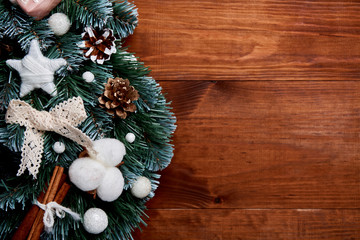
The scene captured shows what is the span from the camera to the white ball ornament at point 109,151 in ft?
2.01

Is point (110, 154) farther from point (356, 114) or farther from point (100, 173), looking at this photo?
point (356, 114)

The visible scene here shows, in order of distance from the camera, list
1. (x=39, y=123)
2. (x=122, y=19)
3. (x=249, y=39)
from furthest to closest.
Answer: (x=249, y=39) < (x=122, y=19) < (x=39, y=123)

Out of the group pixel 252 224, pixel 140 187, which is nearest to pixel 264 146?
pixel 252 224

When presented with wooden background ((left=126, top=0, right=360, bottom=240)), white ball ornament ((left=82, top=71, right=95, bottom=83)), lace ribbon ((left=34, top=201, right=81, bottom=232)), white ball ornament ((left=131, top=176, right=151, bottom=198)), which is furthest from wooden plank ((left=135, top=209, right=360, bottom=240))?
white ball ornament ((left=82, top=71, right=95, bottom=83))

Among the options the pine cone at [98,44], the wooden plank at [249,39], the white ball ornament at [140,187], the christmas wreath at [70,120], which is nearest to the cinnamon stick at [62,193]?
the christmas wreath at [70,120]

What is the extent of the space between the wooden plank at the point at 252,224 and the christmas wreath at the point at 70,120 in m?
0.17

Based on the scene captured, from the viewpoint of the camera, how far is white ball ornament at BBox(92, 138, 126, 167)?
612 mm

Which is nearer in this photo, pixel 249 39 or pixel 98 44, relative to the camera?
pixel 98 44

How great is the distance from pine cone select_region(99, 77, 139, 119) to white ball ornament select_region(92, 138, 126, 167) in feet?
0.22

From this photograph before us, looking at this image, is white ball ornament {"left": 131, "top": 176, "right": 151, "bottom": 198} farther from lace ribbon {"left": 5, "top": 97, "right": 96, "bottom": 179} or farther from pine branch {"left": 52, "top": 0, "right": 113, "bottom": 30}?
pine branch {"left": 52, "top": 0, "right": 113, "bottom": 30}

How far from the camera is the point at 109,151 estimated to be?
62 cm

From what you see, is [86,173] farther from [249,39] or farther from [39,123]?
[249,39]

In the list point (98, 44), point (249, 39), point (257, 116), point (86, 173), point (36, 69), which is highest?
point (249, 39)

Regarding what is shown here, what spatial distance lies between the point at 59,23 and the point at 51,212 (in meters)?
0.35
